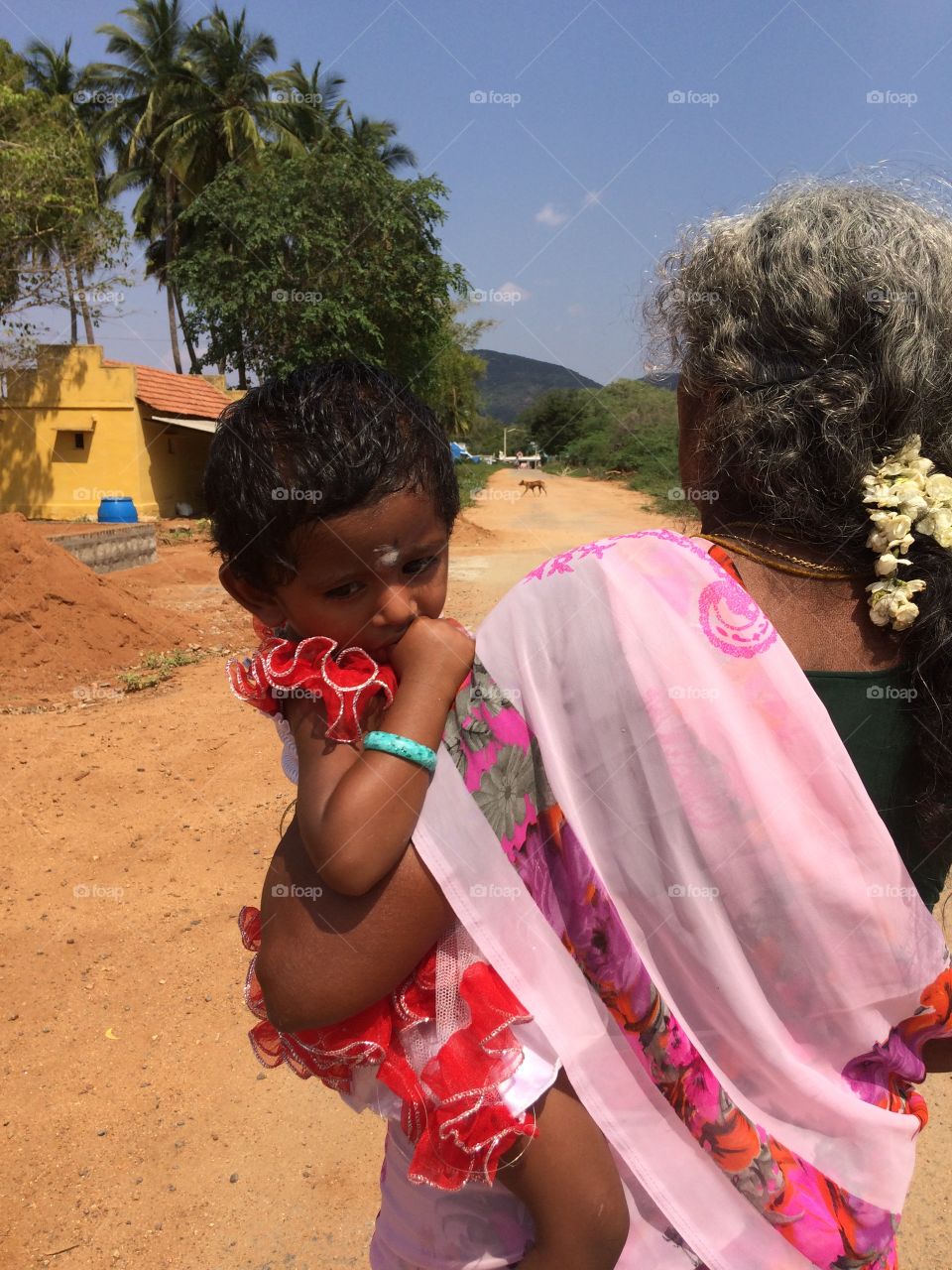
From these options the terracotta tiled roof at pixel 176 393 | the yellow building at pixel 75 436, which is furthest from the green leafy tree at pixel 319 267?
the yellow building at pixel 75 436

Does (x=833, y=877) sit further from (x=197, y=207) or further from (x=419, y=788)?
(x=197, y=207)

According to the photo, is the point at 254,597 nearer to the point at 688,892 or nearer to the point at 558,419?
the point at 688,892

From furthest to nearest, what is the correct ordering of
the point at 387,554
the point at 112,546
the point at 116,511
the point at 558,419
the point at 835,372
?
the point at 558,419
the point at 116,511
the point at 112,546
the point at 387,554
the point at 835,372

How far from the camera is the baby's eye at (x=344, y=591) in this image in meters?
1.23

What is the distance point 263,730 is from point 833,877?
518 centimetres

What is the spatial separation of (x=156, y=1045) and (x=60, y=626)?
5.23 metres

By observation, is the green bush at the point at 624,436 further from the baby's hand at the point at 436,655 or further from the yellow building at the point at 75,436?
the baby's hand at the point at 436,655

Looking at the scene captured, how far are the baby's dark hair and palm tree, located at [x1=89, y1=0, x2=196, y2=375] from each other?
28.5 meters

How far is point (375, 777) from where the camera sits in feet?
3.40

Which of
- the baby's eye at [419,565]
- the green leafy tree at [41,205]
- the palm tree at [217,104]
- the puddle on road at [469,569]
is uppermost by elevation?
the palm tree at [217,104]

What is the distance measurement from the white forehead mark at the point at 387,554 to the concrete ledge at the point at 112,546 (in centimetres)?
1013

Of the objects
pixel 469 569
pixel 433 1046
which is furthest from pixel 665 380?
pixel 469 569

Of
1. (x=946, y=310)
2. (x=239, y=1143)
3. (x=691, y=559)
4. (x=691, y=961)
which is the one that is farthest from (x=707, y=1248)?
(x=239, y=1143)

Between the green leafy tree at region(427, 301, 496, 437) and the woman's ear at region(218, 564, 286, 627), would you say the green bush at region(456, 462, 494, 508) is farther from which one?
the woman's ear at region(218, 564, 286, 627)
